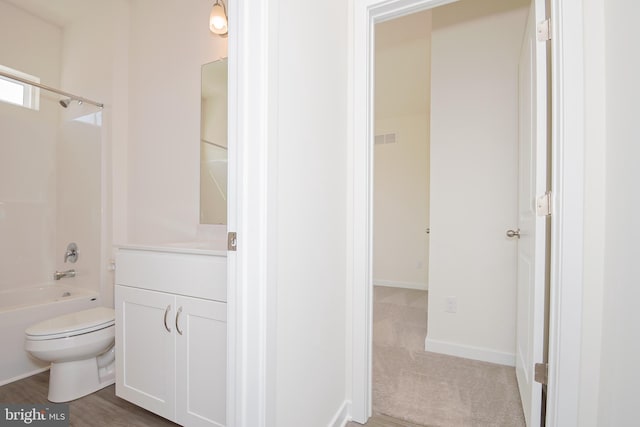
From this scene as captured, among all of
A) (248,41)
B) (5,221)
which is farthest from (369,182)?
(5,221)

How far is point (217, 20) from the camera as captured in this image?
1907 mm

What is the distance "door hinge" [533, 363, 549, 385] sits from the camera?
119 cm

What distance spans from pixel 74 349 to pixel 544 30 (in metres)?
2.77

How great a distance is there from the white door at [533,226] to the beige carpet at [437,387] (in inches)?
6.1

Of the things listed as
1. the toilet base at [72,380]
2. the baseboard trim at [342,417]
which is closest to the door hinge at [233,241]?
the baseboard trim at [342,417]

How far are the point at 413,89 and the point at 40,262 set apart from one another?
430 centimetres

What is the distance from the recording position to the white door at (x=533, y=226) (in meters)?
1.22

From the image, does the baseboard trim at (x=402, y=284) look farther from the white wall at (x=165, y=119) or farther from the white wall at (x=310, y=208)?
the white wall at (x=165, y=119)

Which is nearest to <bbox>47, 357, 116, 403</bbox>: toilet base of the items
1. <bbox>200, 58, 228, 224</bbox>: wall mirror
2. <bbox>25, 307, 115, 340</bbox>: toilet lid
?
<bbox>25, 307, 115, 340</bbox>: toilet lid

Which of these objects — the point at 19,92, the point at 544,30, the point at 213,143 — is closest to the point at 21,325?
the point at 213,143

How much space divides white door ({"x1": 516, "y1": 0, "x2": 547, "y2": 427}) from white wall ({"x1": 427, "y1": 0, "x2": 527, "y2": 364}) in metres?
0.43

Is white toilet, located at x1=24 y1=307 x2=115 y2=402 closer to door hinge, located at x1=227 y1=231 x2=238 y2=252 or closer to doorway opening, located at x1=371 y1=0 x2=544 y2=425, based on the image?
door hinge, located at x1=227 y1=231 x2=238 y2=252

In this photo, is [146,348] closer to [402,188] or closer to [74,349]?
[74,349]

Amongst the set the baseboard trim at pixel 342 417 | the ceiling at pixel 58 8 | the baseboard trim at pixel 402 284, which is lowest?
the baseboard trim at pixel 402 284
